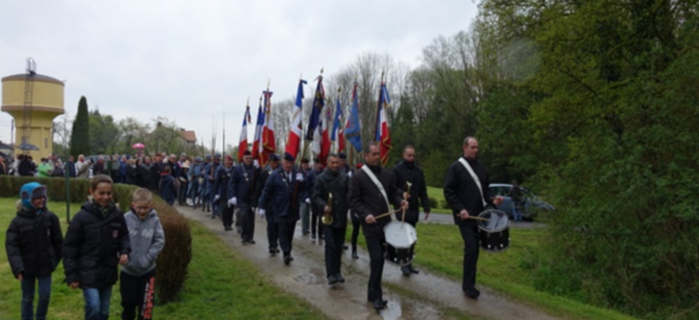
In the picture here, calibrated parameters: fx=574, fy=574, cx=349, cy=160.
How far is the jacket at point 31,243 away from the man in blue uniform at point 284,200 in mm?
4644

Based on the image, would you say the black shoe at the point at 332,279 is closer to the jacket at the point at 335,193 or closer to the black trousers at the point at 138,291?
the jacket at the point at 335,193

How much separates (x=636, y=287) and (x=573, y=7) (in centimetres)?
977

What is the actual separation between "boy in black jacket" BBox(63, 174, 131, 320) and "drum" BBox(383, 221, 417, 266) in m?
3.13

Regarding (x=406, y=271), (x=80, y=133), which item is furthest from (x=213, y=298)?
(x=80, y=133)

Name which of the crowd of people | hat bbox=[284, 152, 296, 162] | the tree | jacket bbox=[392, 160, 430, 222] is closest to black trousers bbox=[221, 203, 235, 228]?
the crowd of people

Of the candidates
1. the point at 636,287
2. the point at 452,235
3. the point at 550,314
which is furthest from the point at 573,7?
the point at 550,314

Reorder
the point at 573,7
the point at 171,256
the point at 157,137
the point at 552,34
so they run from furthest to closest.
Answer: the point at 157,137, the point at 573,7, the point at 552,34, the point at 171,256

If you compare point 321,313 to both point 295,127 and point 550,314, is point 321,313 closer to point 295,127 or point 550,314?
point 550,314

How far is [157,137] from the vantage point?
68.9 metres

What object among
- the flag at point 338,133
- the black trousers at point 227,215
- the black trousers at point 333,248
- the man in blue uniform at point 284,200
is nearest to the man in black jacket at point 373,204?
the black trousers at point 333,248

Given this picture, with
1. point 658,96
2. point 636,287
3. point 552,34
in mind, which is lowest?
point 636,287

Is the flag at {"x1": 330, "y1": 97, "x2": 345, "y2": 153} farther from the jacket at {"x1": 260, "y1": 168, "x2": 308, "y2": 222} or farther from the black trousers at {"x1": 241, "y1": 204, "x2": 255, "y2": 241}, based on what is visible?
the jacket at {"x1": 260, "y1": 168, "x2": 308, "y2": 222}

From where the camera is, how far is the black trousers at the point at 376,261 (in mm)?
7363

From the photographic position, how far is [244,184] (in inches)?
495
